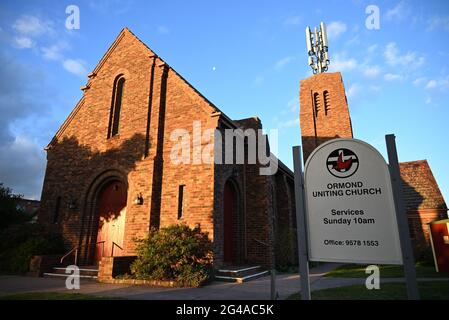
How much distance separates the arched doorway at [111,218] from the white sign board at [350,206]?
33.7 ft

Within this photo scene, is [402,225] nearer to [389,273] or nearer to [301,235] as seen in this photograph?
[301,235]

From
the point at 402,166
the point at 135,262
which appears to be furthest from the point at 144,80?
the point at 402,166

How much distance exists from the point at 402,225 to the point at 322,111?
79.5ft

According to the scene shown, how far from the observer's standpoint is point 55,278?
32.8 ft

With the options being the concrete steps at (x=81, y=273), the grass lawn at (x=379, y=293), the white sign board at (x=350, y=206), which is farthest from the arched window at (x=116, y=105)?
the white sign board at (x=350, y=206)

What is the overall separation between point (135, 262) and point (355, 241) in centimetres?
795

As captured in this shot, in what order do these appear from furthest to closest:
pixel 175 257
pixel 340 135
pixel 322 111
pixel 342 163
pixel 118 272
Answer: pixel 322 111 < pixel 340 135 < pixel 118 272 < pixel 175 257 < pixel 342 163

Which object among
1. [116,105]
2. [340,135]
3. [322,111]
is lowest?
[116,105]

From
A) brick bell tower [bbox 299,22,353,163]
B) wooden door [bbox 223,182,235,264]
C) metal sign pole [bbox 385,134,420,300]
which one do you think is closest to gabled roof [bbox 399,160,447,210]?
brick bell tower [bbox 299,22,353,163]

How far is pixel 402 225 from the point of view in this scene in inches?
110

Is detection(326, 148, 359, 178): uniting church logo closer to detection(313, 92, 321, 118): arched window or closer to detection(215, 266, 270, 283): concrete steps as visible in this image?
detection(215, 266, 270, 283): concrete steps

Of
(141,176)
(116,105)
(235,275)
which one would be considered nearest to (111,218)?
(141,176)
